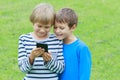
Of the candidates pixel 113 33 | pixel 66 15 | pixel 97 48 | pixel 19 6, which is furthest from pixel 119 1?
pixel 66 15

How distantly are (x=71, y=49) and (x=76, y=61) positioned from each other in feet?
0.40

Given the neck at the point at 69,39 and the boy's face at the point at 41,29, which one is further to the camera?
the neck at the point at 69,39

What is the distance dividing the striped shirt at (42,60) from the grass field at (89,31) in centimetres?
339

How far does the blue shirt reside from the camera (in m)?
4.09

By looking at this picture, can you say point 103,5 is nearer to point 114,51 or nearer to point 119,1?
point 119,1

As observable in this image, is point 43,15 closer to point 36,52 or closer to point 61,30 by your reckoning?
point 61,30

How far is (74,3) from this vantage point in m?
13.9

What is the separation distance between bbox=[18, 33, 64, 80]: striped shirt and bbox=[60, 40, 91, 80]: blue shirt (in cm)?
6

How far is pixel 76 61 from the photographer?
4.11 metres

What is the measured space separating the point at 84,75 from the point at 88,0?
10.4 m

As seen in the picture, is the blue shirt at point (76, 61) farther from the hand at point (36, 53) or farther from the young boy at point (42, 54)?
the hand at point (36, 53)

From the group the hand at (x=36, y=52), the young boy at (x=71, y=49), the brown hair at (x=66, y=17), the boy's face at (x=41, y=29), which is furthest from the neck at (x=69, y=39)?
the hand at (x=36, y=52)

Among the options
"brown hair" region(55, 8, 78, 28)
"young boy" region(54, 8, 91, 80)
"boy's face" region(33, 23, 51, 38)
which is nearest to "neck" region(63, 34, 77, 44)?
"young boy" region(54, 8, 91, 80)

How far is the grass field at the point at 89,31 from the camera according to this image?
25.9 feet
